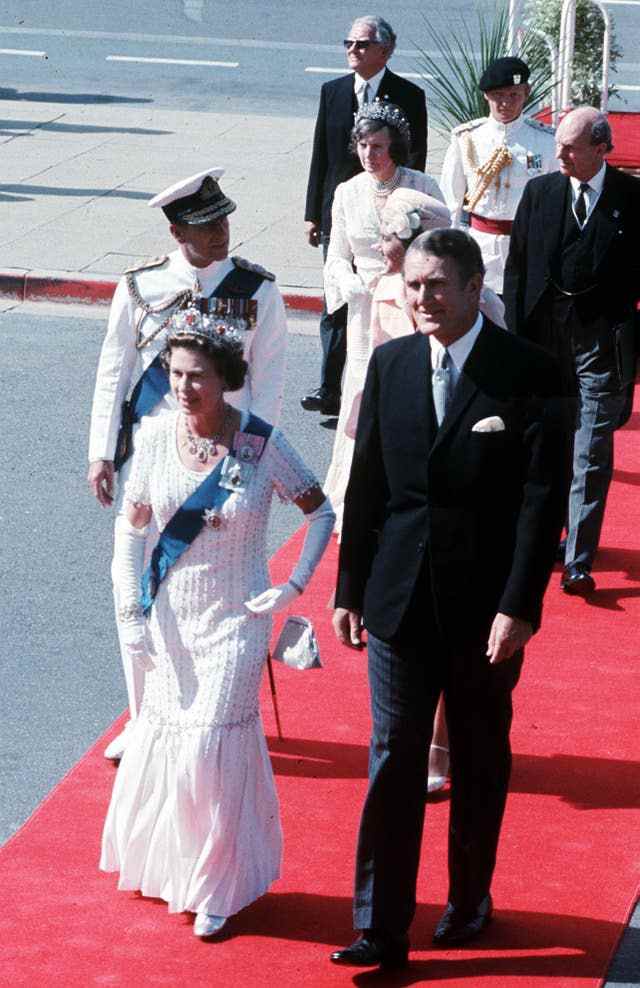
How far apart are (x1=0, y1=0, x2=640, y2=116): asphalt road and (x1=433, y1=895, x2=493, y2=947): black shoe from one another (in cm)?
1453

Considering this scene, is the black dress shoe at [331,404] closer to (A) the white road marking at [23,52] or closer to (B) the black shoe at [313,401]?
(B) the black shoe at [313,401]

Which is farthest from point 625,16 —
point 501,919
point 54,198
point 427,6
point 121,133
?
point 501,919

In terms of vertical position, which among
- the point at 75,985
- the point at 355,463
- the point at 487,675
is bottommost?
the point at 75,985

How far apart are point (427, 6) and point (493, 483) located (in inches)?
779

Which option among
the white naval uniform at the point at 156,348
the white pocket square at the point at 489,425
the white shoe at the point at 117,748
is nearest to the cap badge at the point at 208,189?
the white naval uniform at the point at 156,348

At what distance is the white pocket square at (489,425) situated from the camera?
5.27m

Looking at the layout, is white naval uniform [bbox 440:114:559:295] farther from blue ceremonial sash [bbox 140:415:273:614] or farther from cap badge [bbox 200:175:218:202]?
blue ceremonial sash [bbox 140:415:273:614]

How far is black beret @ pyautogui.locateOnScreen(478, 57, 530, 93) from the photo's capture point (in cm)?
972

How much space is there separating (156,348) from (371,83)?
5213 millimetres

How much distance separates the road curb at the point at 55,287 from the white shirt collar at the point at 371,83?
8.87 ft

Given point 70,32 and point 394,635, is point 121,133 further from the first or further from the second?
point 394,635

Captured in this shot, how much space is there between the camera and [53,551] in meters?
9.14

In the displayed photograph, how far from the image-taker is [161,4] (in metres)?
25.4

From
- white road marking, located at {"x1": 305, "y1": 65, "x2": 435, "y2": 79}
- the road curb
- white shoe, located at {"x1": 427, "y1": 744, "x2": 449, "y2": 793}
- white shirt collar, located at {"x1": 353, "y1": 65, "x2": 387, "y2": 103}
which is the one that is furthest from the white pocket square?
white road marking, located at {"x1": 305, "y1": 65, "x2": 435, "y2": 79}
